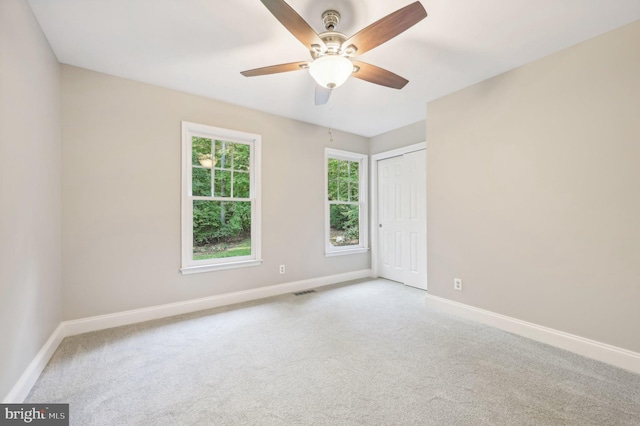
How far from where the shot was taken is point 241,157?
356 centimetres

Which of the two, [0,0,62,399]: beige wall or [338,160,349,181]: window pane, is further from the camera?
[338,160,349,181]: window pane

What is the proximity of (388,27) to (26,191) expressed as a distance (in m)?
2.55

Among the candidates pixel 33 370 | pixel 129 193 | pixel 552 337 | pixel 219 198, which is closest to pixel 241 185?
pixel 219 198

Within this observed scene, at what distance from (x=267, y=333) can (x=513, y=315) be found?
2399 millimetres

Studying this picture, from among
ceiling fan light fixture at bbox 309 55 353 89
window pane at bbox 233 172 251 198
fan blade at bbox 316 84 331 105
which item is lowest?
window pane at bbox 233 172 251 198

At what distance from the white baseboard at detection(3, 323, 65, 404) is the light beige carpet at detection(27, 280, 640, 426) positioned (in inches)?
2.3

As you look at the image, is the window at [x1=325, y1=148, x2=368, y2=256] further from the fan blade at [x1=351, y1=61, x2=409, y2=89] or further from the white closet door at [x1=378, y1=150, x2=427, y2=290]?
the fan blade at [x1=351, y1=61, x2=409, y2=89]

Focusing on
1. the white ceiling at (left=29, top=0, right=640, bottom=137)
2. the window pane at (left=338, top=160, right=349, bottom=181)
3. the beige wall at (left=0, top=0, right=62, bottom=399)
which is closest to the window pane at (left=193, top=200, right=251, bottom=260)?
the beige wall at (left=0, top=0, right=62, bottom=399)

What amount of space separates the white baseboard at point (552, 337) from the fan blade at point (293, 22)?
2952 mm

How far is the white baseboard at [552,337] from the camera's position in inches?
77.7

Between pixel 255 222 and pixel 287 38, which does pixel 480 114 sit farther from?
pixel 255 222

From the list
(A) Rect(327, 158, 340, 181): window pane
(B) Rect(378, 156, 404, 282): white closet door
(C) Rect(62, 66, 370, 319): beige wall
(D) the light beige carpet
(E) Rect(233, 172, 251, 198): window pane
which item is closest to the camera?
(D) the light beige carpet

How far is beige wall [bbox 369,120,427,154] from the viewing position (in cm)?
399

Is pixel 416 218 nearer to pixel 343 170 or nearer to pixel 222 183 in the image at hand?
pixel 343 170
